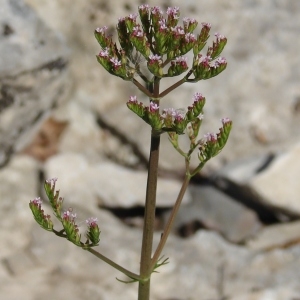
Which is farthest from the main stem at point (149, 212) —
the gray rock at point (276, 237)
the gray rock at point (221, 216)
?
the gray rock at point (221, 216)

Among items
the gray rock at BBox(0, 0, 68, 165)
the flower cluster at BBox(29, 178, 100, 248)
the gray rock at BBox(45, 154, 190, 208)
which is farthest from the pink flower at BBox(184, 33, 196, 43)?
the gray rock at BBox(45, 154, 190, 208)

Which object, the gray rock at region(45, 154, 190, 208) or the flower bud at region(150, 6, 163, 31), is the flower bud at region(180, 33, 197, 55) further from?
the gray rock at region(45, 154, 190, 208)

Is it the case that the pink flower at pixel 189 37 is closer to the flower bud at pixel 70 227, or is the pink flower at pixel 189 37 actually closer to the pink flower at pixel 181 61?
the pink flower at pixel 181 61

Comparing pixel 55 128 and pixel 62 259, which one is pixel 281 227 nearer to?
pixel 62 259

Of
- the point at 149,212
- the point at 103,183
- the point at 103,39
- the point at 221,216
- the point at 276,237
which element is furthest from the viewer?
the point at 103,183

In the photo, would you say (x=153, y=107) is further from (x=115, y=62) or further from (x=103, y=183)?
(x=103, y=183)

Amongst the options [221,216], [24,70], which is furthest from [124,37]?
[221,216]
